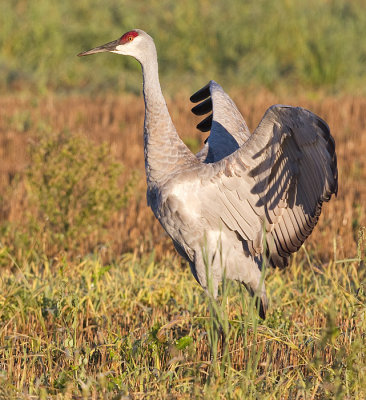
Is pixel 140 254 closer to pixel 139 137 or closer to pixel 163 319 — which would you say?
pixel 163 319

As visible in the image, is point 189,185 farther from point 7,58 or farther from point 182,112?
point 7,58

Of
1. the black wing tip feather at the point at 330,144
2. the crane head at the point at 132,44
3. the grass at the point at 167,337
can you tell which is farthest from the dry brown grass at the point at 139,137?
the black wing tip feather at the point at 330,144

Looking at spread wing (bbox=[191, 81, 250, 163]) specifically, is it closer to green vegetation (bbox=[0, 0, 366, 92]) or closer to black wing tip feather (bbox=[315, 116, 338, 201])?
black wing tip feather (bbox=[315, 116, 338, 201])

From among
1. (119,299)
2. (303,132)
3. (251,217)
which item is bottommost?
(119,299)

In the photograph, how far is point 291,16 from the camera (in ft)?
51.4

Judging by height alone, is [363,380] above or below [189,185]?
below

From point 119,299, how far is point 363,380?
201 cm

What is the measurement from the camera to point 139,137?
31.6 ft

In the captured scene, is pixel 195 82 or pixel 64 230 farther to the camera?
pixel 195 82

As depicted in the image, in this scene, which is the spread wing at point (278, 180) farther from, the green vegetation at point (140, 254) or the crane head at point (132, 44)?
the crane head at point (132, 44)

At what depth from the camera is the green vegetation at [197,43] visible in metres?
14.1

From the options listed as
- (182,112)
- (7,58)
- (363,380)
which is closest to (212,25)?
(7,58)

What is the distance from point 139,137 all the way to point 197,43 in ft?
23.9

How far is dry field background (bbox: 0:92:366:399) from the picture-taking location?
3061 millimetres
